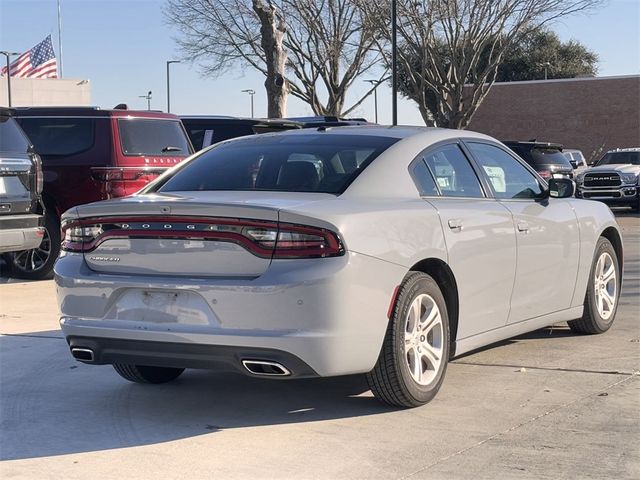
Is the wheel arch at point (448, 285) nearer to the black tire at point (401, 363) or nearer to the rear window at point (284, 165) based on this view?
the black tire at point (401, 363)

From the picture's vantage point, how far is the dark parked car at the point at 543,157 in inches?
847

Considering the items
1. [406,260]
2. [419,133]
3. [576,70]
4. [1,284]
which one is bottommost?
[1,284]

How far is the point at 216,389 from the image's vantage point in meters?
6.15

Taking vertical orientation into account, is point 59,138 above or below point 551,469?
above

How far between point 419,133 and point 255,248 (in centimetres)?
175

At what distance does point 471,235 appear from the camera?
5.97 metres

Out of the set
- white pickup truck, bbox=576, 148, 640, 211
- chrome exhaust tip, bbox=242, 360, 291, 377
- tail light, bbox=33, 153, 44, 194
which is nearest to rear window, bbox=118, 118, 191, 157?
tail light, bbox=33, 153, 44, 194

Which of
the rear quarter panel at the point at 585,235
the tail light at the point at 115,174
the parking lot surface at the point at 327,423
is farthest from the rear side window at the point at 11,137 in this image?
the rear quarter panel at the point at 585,235

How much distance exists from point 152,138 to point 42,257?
1.91m

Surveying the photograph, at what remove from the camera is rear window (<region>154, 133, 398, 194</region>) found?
5691 mm

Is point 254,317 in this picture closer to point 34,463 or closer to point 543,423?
point 34,463

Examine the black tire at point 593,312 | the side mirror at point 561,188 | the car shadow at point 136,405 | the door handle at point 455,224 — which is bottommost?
the car shadow at point 136,405

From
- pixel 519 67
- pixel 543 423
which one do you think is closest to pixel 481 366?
pixel 543 423

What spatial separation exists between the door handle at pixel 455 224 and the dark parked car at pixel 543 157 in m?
15.8
